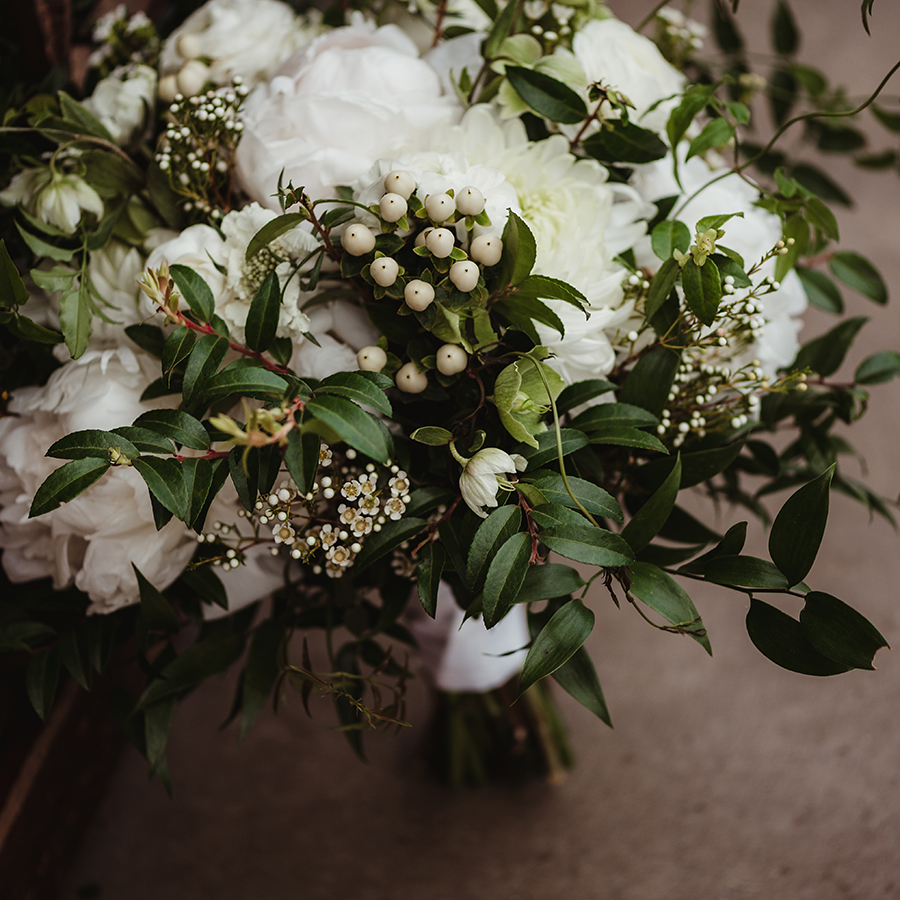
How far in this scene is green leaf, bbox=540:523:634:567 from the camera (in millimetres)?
421

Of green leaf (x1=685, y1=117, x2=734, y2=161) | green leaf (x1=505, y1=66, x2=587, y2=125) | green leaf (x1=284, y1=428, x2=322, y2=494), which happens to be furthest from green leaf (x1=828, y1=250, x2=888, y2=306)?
green leaf (x1=284, y1=428, x2=322, y2=494)

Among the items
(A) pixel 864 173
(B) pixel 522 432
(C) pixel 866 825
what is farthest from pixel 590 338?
(A) pixel 864 173

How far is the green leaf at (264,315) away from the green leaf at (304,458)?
10cm

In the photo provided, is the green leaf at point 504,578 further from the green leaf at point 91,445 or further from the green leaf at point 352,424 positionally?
the green leaf at point 91,445

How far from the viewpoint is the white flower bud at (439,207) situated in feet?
1.36

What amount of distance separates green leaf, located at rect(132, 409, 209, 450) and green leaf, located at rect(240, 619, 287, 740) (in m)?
0.22

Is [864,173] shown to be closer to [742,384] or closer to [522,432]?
[742,384]

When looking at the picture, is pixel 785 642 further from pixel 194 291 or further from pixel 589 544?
pixel 194 291

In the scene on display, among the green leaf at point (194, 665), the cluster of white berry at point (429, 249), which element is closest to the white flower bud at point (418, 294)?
the cluster of white berry at point (429, 249)

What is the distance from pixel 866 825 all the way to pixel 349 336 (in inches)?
39.9

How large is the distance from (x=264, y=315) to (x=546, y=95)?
0.80 feet

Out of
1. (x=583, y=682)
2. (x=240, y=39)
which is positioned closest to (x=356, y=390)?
(x=583, y=682)

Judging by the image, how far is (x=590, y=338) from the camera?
1.55ft

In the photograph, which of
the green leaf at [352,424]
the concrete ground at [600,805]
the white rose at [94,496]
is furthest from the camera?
the concrete ground at [600,805]
